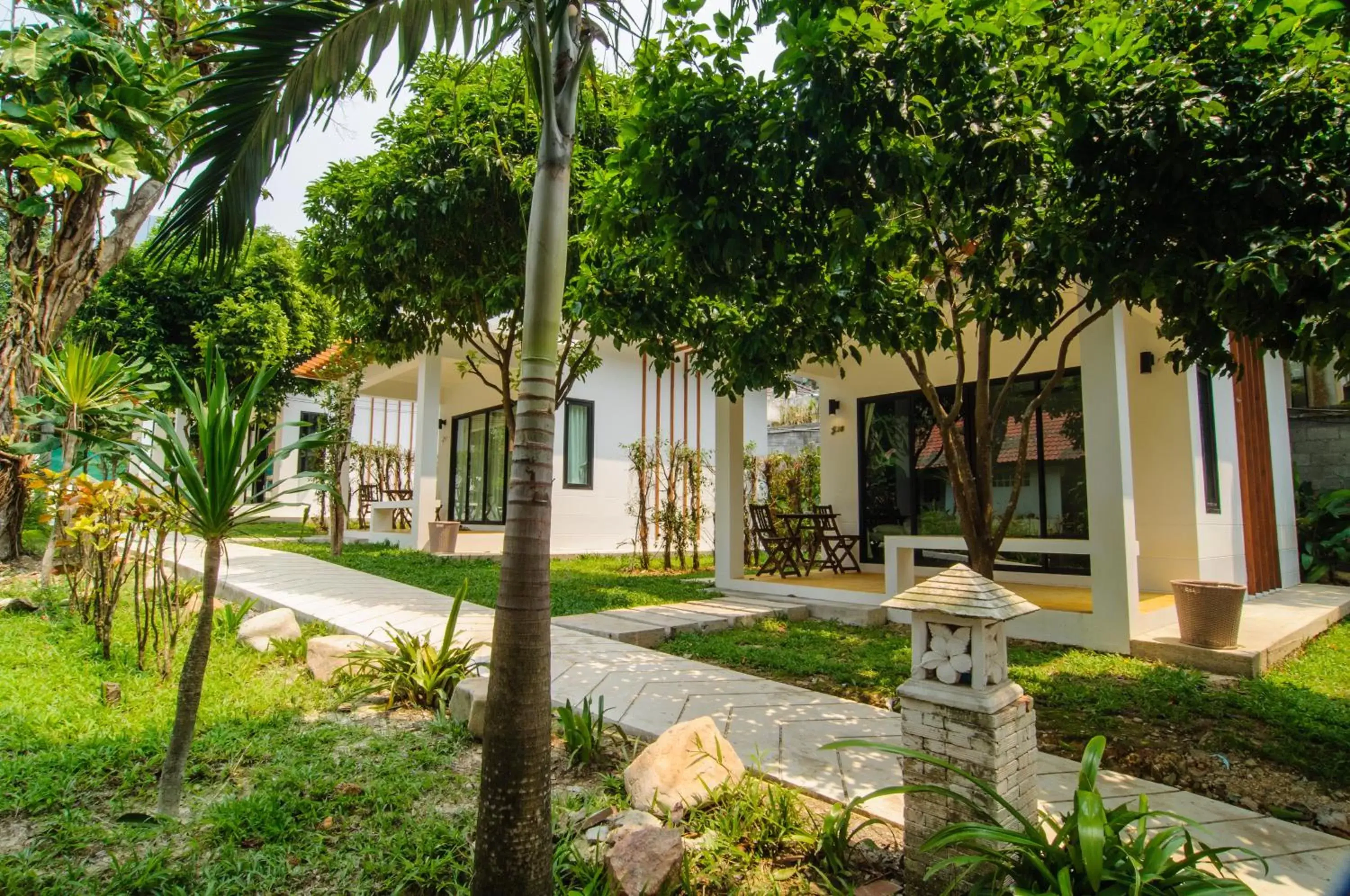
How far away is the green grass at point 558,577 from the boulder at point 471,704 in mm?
2682

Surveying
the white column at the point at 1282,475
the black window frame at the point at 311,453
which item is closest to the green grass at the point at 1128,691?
the white column at the point at 1282,475

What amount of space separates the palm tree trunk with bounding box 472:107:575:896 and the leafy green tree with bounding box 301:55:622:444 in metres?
4.19

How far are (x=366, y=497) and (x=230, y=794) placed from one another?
14642 millimetres

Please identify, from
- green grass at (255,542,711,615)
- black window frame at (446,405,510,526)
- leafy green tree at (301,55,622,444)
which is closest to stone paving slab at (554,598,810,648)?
green grass at (255,542,711,615)

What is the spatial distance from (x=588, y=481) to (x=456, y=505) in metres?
4.44

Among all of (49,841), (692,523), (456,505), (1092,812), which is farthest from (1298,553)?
(456,505)

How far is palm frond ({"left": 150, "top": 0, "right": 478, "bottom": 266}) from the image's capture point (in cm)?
248

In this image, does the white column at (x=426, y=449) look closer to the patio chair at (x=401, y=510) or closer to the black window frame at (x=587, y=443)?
the patio chair at (x=401, y=510)

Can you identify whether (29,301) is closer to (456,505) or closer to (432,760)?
(432,760)

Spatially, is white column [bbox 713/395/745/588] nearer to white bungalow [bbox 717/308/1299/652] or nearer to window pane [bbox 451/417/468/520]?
white bungalow [bbox 717/308/1299/652]

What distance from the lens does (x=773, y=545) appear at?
29.1 ft

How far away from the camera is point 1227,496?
742cm

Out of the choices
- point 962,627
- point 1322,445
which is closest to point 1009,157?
point 962,627

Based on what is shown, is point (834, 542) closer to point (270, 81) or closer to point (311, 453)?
point (270, 81)
